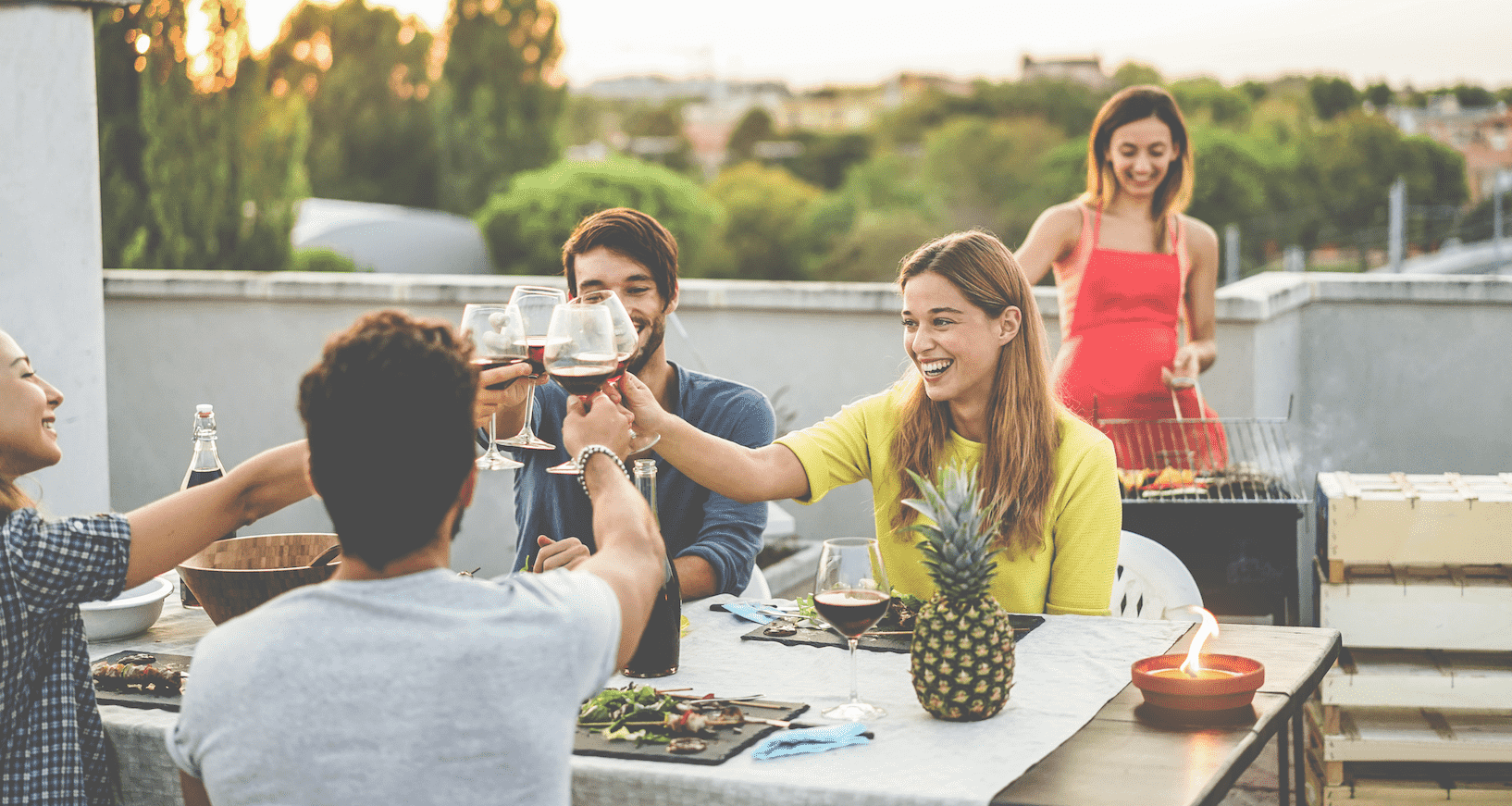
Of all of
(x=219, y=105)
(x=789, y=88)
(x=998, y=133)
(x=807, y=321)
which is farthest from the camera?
(x=789, y=88)

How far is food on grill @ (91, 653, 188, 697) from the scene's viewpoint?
1.99 metres

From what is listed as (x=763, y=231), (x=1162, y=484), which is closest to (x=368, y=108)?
(x=763, y=231)

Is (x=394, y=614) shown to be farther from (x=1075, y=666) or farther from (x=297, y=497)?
(x=1075, y=666)

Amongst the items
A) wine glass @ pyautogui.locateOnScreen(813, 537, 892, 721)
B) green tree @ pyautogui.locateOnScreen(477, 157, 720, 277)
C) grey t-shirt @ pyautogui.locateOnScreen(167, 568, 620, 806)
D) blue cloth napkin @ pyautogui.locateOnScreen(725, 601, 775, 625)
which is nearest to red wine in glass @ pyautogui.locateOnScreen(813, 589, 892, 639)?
wine glass @ pyautogui.locateOnScreen(813, 537, 892, 721)

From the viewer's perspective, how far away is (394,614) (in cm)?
127

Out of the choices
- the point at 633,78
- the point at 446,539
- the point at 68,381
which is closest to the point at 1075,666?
the point at 446,539

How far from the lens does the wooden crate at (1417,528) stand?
312cm

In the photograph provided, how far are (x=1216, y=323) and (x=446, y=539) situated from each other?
448cm

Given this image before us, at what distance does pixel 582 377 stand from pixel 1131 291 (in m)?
2.57

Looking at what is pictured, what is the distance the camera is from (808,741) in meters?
1.71

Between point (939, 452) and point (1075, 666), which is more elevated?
point (939, 452)

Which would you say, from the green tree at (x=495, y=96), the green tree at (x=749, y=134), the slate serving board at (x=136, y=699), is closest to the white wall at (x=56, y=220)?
the slate serving board at (x=136, y=699)

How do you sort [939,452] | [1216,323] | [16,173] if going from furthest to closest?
[1216,323] < [16,173] < [939,452]

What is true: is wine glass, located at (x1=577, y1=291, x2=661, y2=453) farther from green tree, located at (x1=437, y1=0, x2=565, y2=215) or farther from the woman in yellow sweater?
green tree, located at (x1=437, y1=0, x2=565, y2=215)
